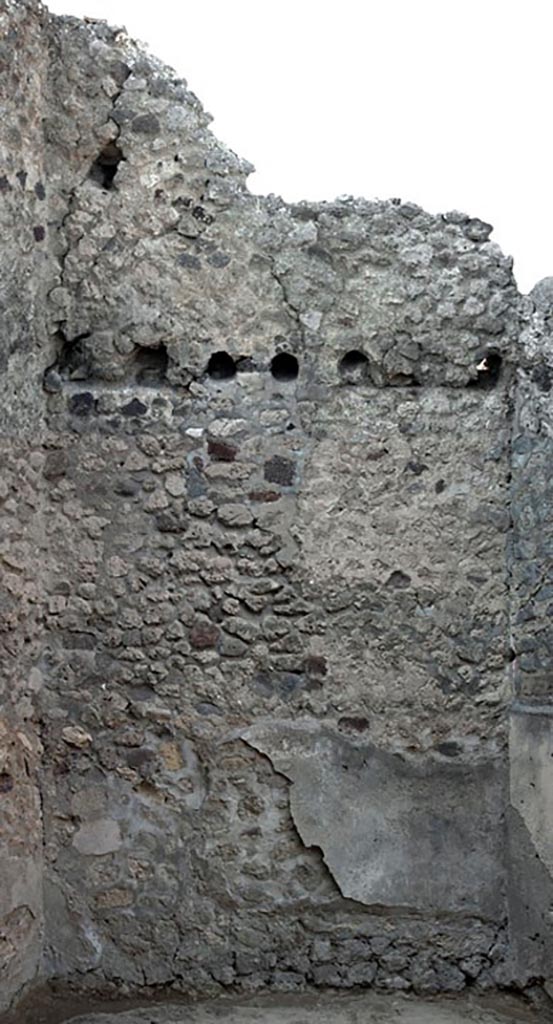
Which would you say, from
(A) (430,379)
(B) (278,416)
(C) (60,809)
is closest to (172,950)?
(C) (60,809)

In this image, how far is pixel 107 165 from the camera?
13.6 feet

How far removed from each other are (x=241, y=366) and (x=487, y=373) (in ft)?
2.90

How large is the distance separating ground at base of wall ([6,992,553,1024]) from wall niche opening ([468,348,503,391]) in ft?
7.13

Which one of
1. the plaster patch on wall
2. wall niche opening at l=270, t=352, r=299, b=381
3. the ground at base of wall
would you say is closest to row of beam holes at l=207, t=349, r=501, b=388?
wall niche opening at l=270, t=352, r=299, b=381

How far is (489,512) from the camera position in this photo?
13.6 ft

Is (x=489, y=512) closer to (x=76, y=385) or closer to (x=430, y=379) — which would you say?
(x=430, y=379)

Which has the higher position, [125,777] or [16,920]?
[125,777]

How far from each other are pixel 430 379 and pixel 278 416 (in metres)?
0.56

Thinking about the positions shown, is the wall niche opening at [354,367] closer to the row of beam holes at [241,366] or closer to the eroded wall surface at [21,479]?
the row of beam holes at [241,366]

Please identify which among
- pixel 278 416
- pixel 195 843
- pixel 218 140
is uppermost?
pixel 218 140

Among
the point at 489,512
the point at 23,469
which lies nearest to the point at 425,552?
the point at 489,512

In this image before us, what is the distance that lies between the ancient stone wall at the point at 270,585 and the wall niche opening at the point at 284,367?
1cm

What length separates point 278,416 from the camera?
4.12m

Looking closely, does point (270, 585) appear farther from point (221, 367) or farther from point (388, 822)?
point (388, 822)
